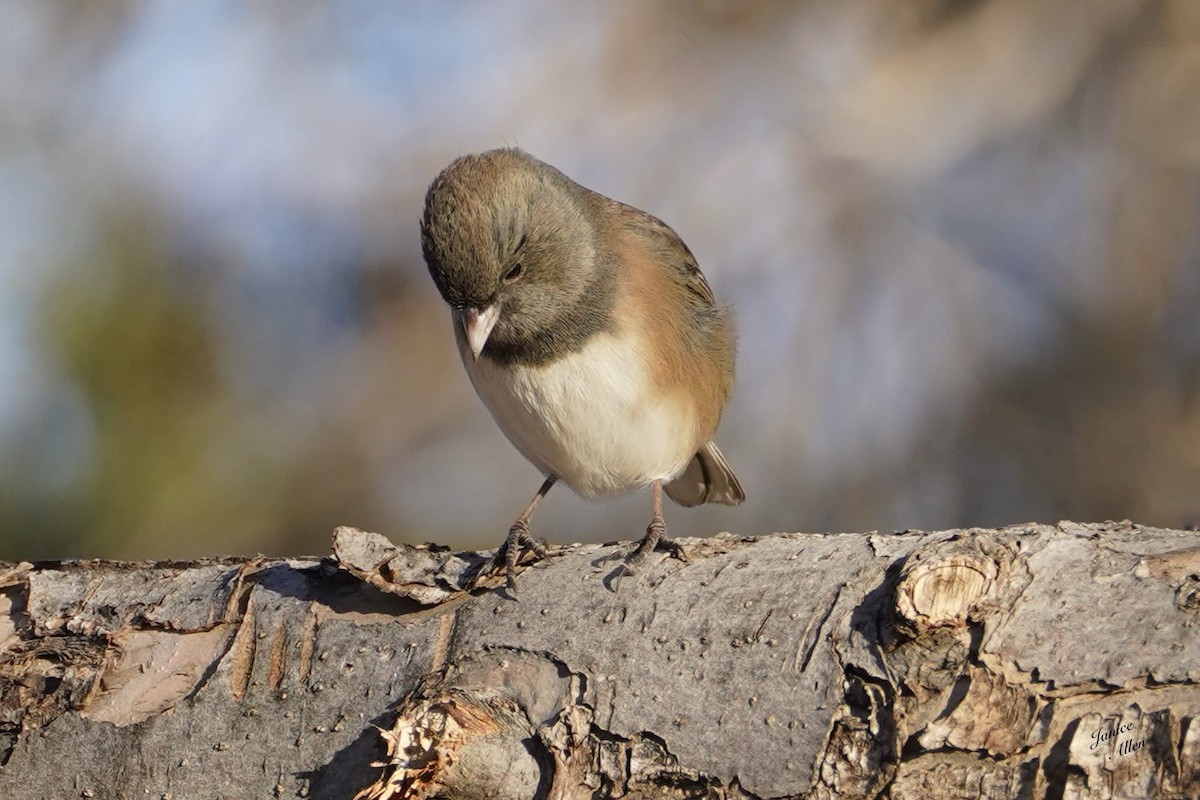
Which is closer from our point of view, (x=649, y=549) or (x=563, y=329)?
(x=649, y=549)

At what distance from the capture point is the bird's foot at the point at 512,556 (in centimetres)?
194

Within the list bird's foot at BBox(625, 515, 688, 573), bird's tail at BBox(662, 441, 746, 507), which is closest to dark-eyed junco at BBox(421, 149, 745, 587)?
bird's foot at BBox(625, 515, 688, 573)

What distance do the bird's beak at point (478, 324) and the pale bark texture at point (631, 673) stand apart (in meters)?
0.49

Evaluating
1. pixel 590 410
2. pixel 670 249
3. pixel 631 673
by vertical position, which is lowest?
pixel 631 673

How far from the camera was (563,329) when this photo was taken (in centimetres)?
248

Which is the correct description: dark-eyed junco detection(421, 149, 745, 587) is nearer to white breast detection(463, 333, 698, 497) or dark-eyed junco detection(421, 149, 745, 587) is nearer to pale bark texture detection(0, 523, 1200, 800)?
white breast detection(463, 333, 698, 497)

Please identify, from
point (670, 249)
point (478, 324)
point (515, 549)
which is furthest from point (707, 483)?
point (515, 549)

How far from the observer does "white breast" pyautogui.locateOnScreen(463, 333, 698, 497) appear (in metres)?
2.46

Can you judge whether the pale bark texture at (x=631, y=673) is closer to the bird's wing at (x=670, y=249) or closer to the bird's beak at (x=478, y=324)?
the bird's beak at (x=478, y=324)

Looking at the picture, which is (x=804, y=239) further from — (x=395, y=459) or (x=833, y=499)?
(x=395, y=459)

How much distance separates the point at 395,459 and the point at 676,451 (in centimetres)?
116

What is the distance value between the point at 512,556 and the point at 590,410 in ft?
1.71

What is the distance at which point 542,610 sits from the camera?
1.87 m

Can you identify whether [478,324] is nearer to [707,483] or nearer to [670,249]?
[670,249]
